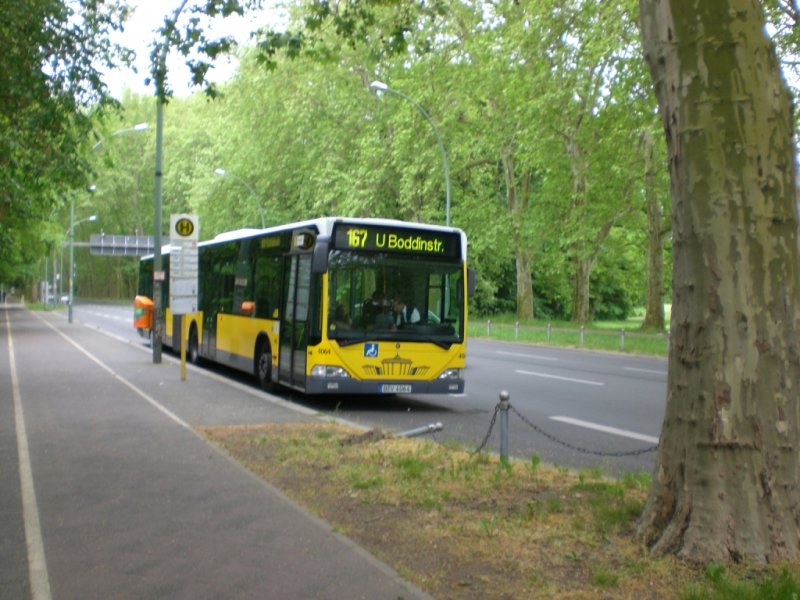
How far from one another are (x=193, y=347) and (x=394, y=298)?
9.79 meters

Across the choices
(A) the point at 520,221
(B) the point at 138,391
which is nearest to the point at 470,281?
(B) the point at 138,391

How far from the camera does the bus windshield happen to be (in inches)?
543

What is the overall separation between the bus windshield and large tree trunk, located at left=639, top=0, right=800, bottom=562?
27.2ft

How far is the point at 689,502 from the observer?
5617mm

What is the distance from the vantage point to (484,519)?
22.0ft

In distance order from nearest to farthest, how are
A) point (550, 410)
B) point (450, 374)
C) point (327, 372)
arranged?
point (327, 372), point (450, 374), point (550, 410)

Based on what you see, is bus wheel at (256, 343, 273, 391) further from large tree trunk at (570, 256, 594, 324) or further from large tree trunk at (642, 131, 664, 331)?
large tree trunk at (570, 256, 594, 324)

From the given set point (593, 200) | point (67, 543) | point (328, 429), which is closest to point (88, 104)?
point (328, 429)

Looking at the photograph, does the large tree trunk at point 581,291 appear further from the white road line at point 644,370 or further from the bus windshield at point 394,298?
the bus windshield at point 394,298

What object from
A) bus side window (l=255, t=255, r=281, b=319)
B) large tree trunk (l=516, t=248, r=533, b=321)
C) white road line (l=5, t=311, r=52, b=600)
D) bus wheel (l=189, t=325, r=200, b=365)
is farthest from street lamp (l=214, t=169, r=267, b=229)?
white road line (l=5, t=311, r=52, b=600)

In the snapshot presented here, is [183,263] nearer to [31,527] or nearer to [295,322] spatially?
[295,322]

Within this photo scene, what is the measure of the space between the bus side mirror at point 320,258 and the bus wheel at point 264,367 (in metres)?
3.11

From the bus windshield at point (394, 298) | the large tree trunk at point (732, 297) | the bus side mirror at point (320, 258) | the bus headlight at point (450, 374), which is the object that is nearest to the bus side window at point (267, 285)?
the bus windshield at point (394, 298)

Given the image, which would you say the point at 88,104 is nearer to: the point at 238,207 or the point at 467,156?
the point at 467,156
